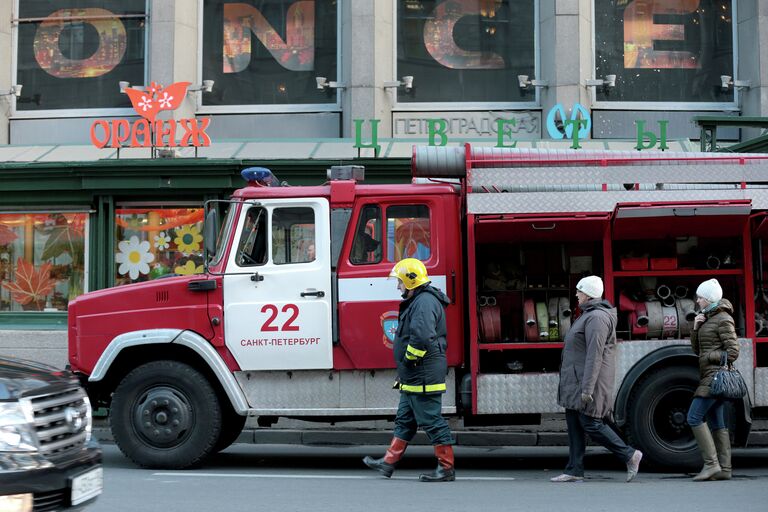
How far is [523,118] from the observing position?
1806 cm

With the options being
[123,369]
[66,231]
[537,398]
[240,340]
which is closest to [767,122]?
[537,398]

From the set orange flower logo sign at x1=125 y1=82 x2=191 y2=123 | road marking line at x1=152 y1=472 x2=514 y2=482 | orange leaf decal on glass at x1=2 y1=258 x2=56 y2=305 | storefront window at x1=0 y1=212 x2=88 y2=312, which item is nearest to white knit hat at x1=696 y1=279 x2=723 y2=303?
road marking line at x1=152 y1=472 x2=514 y2=482

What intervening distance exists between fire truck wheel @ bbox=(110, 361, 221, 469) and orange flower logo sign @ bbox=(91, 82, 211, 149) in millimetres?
7326

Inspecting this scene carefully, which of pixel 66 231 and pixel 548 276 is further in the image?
pixel 66 231

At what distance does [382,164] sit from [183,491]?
27.1 ft

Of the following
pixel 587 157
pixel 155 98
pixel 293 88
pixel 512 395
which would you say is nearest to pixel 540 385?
pixel 512 395

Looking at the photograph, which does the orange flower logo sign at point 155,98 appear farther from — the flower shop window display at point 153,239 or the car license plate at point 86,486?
the car license plate at point 86,486

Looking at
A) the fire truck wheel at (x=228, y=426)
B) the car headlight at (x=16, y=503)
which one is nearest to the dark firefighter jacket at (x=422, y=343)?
the fire truck wheel at (x=228, y=426)

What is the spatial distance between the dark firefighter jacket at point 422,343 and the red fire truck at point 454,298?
728 millimetres

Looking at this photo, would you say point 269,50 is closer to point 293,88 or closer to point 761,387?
point 293,88

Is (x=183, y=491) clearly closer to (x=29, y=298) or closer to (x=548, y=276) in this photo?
(x=548, y=276)

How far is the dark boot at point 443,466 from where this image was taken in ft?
29.9

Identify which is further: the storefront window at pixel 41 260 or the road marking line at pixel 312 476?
the storefront window at pixel 41 260

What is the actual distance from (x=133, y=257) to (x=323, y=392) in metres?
7.73
